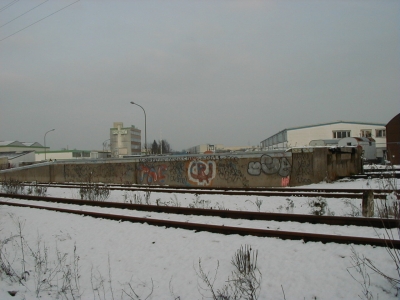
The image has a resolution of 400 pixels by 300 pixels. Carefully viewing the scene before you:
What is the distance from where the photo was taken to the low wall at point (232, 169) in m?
18.4

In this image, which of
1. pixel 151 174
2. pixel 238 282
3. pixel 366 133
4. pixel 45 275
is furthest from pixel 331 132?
pixel 45 275

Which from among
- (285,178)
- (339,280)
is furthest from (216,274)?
(285,178)

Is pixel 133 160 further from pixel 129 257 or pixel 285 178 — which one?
pixel 129 257

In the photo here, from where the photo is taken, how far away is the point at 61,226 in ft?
30.3

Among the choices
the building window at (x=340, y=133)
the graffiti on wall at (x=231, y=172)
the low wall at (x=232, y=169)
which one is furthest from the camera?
the building window at (x=340, y=133)

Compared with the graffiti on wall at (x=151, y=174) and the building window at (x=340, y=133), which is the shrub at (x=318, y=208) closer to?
the graffiti on wall at (x=151, y=174)

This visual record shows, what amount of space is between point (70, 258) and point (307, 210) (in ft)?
23.1

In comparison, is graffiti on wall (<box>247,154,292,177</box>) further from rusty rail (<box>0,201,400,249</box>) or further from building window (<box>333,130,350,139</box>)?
building window (<box>333,130,350,139</box>)

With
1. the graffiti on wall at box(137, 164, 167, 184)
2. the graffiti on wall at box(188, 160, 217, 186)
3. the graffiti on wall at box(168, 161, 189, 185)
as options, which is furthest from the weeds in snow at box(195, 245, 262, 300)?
the graffiti on wall at box(137, 164, 167, 184)

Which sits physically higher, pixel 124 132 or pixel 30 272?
pixel 124 132

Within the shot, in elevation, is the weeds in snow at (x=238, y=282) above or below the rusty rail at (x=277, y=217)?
below

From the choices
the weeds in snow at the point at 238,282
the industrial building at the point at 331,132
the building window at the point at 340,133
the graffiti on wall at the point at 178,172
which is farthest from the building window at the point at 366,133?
the weeds in snow at the point at 238,282

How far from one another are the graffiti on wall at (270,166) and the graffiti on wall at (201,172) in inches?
105

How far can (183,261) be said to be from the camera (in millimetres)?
5945
